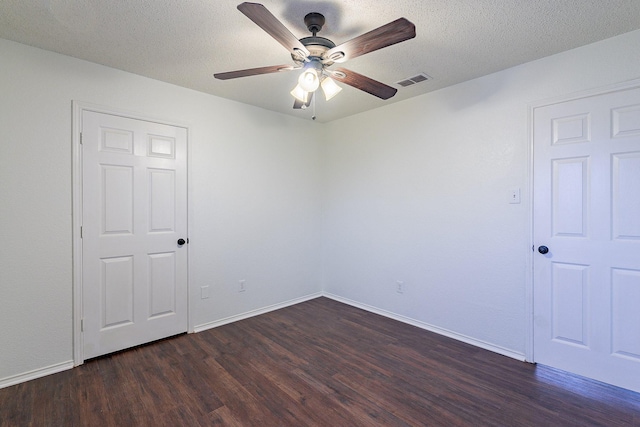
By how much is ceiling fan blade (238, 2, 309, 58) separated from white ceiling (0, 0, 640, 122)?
0.99ft

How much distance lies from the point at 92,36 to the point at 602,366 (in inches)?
172

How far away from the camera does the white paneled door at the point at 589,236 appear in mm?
2107

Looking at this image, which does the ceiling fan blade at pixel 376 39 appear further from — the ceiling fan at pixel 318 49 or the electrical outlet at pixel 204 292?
the electrical outlet at pixel 204 292

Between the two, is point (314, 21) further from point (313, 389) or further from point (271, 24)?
point (313, 389)

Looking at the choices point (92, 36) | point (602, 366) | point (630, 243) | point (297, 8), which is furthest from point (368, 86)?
point (602, 366)

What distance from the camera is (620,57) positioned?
2119 millimetres

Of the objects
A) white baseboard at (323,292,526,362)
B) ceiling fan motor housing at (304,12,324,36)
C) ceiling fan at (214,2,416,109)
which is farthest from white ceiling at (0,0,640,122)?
white baseboard at (323,292,526,362)

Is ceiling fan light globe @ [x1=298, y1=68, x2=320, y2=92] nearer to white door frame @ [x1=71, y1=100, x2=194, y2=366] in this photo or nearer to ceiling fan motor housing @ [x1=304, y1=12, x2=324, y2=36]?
ceiling fan motor housing @ [x1=304, y1=12, x2=324, y2=36]

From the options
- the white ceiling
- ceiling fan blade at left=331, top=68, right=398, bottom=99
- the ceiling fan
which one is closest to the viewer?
the ceiling fan

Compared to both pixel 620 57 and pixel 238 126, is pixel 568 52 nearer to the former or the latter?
pixel 620 57

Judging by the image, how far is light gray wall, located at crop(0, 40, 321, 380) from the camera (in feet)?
7.34

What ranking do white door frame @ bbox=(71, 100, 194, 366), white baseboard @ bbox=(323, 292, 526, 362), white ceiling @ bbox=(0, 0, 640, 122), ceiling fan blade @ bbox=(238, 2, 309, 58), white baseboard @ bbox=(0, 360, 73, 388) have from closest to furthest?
ceiling fan blade @ bbox=(238, 2, 309, 58) < white ceiling @ bbox=(0, 0, 640, 122) < white baseboard @ bbox=(0, 360, 73, 388) < white door frame @ bbox=(71, 100, 194, 366) < white baseboard @ bbox=(323, 292, 526, 362)

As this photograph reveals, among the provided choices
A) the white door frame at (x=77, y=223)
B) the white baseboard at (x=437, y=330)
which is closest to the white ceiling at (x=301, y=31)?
the white door frame at (x=77, y=223)

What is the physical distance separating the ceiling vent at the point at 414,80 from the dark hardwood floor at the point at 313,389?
8.18ft
